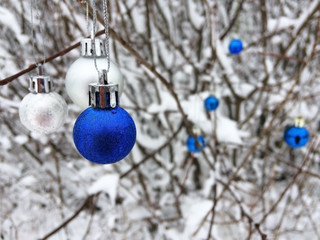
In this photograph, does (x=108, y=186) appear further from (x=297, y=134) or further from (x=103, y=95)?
(x=103, y=95)

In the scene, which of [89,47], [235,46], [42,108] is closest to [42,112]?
[42,108]

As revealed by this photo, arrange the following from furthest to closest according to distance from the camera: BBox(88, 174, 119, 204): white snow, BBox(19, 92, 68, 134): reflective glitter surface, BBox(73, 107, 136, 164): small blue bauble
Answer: BBox(88, 174, 119, 204): white snow
BBox(19, 92, 68, 134): reflective glitter surface
BBox(73, 107, 136, 164): small blue bauble

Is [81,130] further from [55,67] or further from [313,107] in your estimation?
[313,107]

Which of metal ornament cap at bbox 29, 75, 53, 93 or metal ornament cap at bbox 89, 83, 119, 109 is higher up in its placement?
metal ornament cap at bbox 29, 75, 53, 93

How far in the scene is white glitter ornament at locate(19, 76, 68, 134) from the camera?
1.74ft

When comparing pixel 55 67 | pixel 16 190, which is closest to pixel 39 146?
pixel 16 190

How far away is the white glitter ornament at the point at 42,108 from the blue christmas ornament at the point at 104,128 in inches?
4.3

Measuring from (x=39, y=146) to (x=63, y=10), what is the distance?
38.6 inches

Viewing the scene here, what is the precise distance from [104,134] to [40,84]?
21 centimetres

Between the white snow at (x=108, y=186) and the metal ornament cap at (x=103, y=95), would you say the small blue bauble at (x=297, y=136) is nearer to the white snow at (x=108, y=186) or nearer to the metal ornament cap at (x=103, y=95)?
the white snow at (x=108, y=186)

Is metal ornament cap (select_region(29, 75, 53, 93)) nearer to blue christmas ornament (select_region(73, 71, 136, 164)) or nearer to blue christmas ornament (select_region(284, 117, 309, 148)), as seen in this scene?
blue christmas ornament (select_region(73, 71, 136, 164))

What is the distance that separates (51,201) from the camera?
1.90 m

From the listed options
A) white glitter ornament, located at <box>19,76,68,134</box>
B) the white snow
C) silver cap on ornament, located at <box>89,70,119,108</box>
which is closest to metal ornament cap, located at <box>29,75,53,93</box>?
white glitter ornament, located at <box>19,76,68,134</box>

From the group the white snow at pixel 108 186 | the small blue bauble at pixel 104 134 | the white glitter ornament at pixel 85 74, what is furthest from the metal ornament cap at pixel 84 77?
the white snow at pixel 108 186
